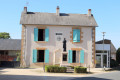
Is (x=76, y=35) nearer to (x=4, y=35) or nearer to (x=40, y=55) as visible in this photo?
(x=40, y=55)

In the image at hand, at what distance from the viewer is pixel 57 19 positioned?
23.6m

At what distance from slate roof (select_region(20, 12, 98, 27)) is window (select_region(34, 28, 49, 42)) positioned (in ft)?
3.13

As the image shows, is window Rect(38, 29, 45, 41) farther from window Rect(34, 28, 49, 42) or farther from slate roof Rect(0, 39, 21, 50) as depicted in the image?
slate roof Rect(0, 39, 21, 50)

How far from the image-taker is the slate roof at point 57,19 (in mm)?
22859

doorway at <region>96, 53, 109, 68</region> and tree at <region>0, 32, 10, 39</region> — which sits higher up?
tree at <region>0, 32, 10, 39</region>

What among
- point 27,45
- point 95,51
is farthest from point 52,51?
point 95,51

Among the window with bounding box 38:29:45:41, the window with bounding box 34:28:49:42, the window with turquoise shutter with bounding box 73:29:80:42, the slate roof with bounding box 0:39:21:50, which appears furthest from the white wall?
the slate roof with bounding box 0:39:21:50

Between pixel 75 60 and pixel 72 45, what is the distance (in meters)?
1.80

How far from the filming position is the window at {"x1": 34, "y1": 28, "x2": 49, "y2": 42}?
883 inches

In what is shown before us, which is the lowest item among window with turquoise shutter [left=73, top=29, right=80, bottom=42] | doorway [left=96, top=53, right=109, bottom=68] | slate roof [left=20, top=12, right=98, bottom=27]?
doorway [left=96, top=53, right=109, bottom=68]

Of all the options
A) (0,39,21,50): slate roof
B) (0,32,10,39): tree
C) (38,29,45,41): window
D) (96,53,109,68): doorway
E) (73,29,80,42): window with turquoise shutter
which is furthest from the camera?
(0,32,10,39): tree

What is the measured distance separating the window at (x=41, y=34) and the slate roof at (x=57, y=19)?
95 cm

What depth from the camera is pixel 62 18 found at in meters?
24.0

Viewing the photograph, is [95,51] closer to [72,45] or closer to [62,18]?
[72,45]
